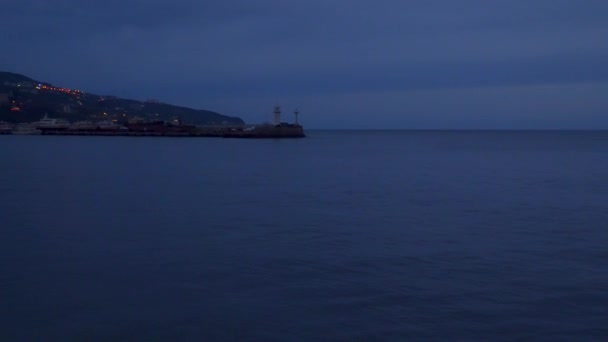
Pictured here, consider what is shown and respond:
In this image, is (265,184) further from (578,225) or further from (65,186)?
(578,225)

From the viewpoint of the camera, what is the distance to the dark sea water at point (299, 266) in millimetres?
6973

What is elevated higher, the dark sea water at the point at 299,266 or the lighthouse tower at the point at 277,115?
the lighthouse tower at the point at 277,115

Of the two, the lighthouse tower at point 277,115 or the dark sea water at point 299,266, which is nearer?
the dark sea water at point 299,266

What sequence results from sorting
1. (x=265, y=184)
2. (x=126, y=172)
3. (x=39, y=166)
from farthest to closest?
1. (x=39, y=166)
2. (x=126, y=172)
3. (x=265, y=184)

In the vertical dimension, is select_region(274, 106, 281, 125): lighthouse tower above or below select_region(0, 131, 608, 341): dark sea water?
above

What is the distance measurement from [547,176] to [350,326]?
22373mm

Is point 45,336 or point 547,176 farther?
point 547,176

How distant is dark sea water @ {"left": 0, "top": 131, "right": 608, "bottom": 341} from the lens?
22.9 ft

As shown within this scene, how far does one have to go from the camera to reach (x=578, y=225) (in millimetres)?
13500

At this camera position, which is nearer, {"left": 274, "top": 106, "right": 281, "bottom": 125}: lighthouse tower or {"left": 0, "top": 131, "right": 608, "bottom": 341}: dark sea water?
{"left": 0, "top": 131, "right": 608, "bottom": 341}: dark sea water

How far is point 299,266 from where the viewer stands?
9430 mm

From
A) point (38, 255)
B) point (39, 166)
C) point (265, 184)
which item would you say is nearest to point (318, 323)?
point (38, 255)

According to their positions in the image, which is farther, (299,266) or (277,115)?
(277,115)

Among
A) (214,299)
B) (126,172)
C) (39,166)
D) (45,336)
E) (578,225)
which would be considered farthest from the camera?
(39,166)
